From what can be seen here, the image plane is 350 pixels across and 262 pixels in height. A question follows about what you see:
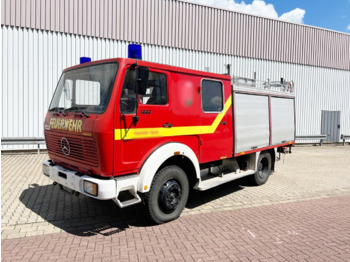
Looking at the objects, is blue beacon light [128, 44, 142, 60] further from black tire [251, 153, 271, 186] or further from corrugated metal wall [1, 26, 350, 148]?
corrugated metal wall [1, 26, 350, 148]

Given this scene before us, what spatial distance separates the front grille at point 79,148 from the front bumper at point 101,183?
0.22m

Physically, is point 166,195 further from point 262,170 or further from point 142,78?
point 262,170

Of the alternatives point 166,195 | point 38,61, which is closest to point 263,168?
point 166,195

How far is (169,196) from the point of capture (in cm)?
462

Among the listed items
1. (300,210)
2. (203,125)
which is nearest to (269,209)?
(300,210)

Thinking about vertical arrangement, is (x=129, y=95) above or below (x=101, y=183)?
above

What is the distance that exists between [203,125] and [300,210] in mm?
2606

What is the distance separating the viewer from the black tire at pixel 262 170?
714 cm

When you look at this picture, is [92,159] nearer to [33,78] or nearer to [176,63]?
[33,78]

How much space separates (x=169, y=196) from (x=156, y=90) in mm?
1790

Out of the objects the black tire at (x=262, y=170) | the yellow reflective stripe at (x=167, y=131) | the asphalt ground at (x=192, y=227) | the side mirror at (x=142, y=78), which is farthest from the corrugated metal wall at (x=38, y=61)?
the side mirror at (x=142, y=78)

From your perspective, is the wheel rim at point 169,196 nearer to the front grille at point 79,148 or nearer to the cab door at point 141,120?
the cab door at point 141,120

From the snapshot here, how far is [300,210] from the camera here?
5461 millimetres

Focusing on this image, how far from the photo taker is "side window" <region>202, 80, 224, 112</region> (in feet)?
17.5
